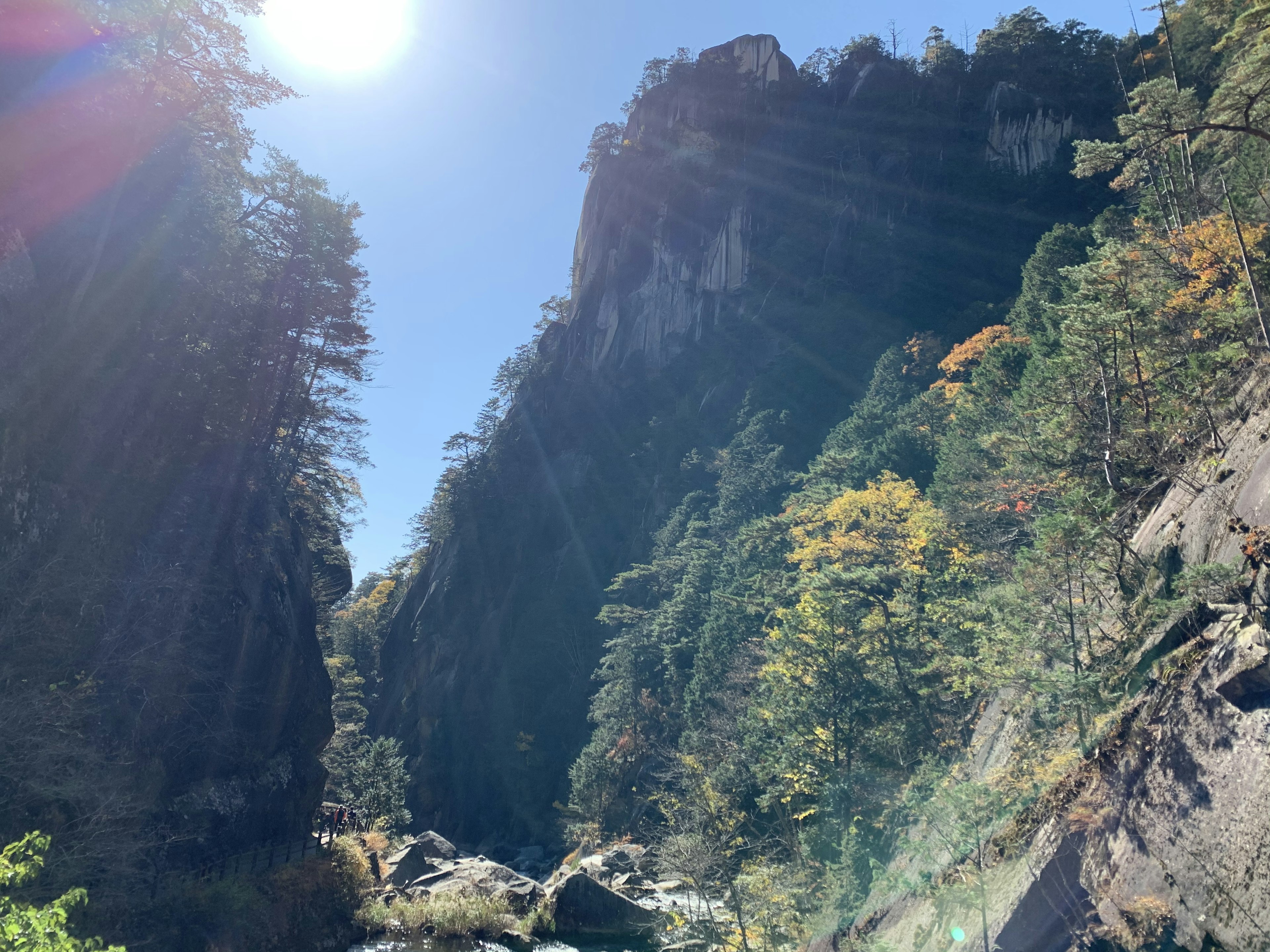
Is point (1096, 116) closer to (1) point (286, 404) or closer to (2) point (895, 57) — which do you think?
(2) point (895, 57)

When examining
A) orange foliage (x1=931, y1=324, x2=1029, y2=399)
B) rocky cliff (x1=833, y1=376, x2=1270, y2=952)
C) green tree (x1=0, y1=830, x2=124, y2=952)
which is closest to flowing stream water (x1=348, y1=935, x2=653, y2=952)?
rocky cliff (x1=833, y1=376, x2=1270, y2=952)

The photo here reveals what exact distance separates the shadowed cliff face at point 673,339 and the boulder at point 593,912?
2230cm

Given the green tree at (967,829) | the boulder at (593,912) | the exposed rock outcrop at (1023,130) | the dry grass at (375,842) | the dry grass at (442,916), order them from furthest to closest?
the exposed rock outcrop at (1023,130) < the dry grass at (375,842) < the boulder at (593,912) < the dry grass at (442,916) < the green tree at (967,829)

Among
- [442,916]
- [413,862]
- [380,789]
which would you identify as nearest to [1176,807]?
[442,916]

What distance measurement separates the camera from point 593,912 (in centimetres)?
2178

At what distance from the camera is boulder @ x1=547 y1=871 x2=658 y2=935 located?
21.7 metres

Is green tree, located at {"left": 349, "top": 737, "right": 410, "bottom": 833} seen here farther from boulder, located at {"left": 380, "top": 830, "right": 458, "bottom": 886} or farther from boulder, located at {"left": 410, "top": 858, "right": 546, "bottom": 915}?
boulder, located at {"left": 410, "top": 858, "right": 546, "bottom": 915}

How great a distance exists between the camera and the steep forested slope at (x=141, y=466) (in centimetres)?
1227

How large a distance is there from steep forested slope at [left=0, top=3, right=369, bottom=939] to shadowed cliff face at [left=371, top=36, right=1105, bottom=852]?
1154 inches

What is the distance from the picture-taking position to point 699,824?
1956cm

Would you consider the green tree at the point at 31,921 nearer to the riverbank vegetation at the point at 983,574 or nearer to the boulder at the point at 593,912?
the riverbank vegetation at the point at 983,574

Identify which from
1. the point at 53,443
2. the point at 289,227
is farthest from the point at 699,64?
the point at 53,443

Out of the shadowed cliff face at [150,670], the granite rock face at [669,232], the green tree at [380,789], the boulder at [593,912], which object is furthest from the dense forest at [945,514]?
the shadowed cliff face at [150,670]

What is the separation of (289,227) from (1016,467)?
24.0 meters
